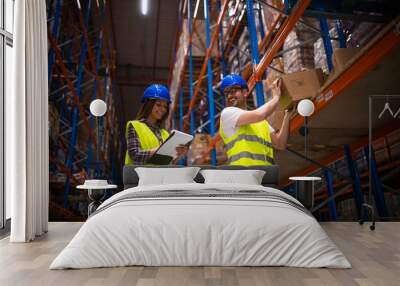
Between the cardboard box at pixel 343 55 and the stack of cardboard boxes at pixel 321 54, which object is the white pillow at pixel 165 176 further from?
the stack of cardboard boxes at pixel 321 54

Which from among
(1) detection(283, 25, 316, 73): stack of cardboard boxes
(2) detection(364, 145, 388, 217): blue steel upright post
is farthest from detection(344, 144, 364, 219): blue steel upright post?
(1) detection(283, 25, 316, 73): stack of cardboard boxes

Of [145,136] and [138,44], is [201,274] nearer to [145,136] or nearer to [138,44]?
[145,136]

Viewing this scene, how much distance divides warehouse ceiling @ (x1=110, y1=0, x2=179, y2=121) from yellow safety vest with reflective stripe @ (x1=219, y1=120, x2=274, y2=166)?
2.04 m

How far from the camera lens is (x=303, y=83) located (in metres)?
4.40

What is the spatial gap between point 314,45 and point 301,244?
3.43 meters

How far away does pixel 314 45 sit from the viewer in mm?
5242

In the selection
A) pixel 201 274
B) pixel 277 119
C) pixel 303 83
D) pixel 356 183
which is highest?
pixel 303 83

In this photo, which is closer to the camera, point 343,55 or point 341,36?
point 343,55

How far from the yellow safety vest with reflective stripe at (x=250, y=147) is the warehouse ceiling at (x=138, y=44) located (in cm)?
204

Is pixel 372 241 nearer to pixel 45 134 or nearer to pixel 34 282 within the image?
pixel 34 282

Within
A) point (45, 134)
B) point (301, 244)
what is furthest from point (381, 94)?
point (45, 134)

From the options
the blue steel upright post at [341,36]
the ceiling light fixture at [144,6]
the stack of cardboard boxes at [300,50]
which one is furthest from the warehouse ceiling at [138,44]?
the blue steel upright post at [341,36]

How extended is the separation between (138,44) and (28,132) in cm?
427

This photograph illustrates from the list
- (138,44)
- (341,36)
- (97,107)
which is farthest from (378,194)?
(138,44)
